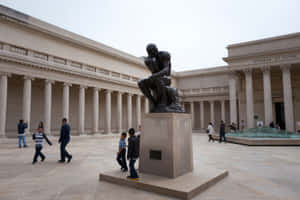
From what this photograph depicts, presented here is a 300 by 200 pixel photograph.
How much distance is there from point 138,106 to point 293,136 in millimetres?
21342

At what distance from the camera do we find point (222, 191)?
5598mm

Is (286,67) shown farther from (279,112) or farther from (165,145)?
(165,145)

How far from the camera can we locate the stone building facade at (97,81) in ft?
71.1

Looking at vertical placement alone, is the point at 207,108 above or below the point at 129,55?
below

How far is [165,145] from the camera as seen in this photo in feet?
21.1

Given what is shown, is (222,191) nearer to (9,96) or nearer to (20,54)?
(20,54)

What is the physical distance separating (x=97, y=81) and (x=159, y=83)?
71.0ft

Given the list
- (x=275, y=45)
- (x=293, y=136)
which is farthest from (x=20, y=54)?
(x=275, y=45)

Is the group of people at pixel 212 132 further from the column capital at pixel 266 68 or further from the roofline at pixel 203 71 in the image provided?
the roofline at pixel 203 71

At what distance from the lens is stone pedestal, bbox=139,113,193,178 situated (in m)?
6.33

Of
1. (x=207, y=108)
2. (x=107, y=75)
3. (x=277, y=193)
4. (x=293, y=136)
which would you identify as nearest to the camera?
(x=277, y=193)

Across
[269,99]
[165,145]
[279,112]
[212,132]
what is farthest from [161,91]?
[279,112]

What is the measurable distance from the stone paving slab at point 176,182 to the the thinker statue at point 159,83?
2.10 meters

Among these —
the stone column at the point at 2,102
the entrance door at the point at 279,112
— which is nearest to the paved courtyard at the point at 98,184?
the stone column at the point at 2,102
